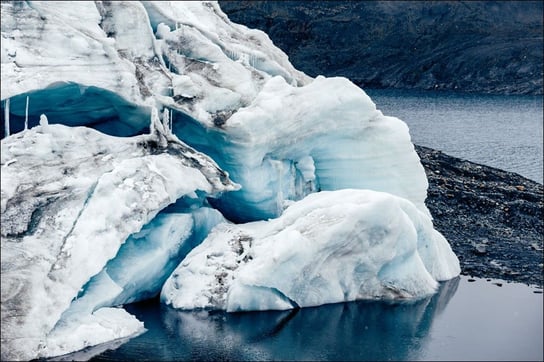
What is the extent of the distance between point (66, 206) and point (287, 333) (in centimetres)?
369

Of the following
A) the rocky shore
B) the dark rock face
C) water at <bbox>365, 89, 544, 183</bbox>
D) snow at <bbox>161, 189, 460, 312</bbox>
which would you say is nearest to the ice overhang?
snow at <bbox>161, 189, 460, 312</bbox>

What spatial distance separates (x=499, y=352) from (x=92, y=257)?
599cm

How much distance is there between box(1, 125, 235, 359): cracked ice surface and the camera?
10.0 m

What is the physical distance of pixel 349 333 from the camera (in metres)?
11.8

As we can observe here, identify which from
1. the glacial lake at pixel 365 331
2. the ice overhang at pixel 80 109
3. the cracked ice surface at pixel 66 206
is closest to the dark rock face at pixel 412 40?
the glacial lake at pixel 365 331

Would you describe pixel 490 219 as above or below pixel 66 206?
below

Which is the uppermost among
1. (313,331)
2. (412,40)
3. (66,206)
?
(66,206)

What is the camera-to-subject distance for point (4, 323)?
9711mm

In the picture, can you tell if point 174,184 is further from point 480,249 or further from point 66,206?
point 480,249

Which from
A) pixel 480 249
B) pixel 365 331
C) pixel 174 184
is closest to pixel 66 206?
pixel 174 184

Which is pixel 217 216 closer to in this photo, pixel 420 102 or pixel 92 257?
pixel 92 257

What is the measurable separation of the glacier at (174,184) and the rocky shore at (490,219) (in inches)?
60.3

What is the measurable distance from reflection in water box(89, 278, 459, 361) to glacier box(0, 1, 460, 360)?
0.28 m

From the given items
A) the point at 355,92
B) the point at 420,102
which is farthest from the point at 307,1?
the point at 355,92
